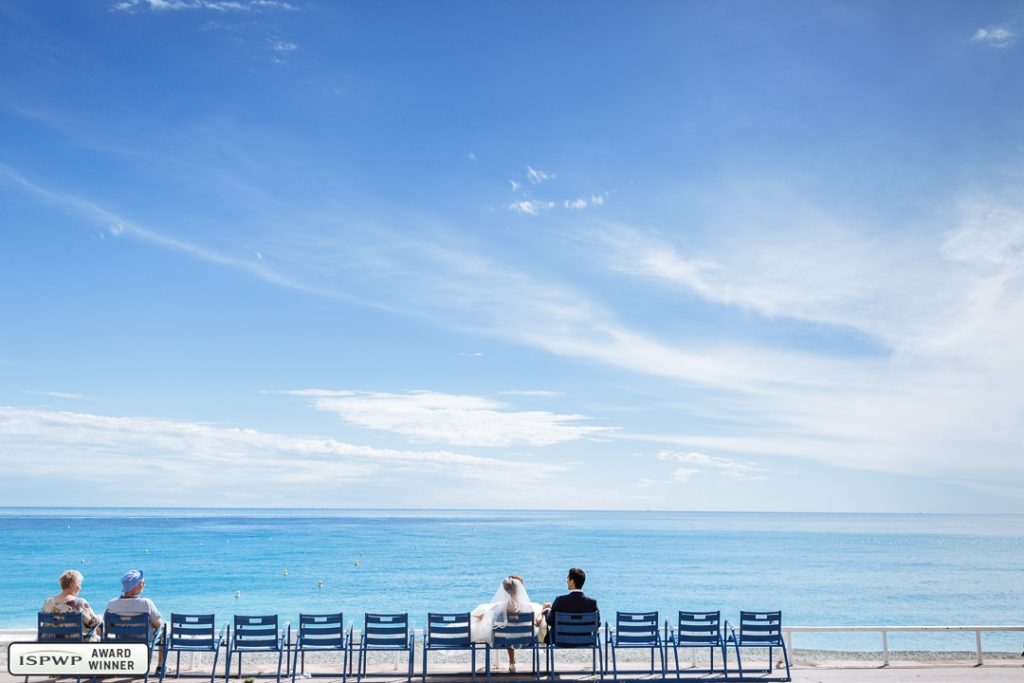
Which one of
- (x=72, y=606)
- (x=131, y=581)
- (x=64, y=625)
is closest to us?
(x=64, y=625)

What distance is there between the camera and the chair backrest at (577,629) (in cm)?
883

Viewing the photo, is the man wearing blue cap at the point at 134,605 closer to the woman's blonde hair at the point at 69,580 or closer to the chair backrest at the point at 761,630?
the woman's blonde hair at the point at 69,580


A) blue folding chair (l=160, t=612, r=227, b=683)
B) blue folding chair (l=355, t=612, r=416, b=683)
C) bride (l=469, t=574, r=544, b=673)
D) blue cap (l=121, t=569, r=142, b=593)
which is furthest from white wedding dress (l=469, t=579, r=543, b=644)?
blue cap (l=121, t=569, r=142, b=593)

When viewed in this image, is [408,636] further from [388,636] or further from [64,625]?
[64,625]

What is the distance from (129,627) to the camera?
842 centimetres

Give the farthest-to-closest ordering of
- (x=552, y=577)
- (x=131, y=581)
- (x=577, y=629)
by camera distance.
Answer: (x=552, y=577) < (x=577, y=629) < (x=131, y=581)

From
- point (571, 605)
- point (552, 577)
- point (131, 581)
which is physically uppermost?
point (131, 581)

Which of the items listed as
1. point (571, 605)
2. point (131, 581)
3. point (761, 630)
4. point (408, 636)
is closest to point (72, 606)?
point (131, 581)

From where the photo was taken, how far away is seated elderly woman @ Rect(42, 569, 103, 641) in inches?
336

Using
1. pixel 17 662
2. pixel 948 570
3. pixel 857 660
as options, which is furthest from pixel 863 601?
pixel 17 662

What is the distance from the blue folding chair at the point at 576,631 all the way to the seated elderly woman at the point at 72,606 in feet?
14.8

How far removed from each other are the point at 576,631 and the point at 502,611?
2.93 feet

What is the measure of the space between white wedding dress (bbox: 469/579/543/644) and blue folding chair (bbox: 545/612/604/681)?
10.0 inches

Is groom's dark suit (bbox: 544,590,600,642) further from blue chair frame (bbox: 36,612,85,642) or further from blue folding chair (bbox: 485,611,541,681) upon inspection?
blue chair frame (bbox: 36,612,85,642)
